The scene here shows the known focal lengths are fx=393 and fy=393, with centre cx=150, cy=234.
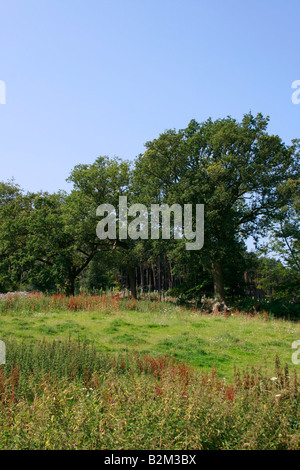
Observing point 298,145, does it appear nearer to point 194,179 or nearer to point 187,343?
point 194,179

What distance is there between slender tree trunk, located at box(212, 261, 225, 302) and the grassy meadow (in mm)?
10257

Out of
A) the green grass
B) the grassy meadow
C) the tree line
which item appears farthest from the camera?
the tree line

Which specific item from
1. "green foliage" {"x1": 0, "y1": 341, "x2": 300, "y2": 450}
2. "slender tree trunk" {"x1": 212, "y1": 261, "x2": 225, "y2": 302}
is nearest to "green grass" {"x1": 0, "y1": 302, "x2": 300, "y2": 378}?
"green foliage" {"x1": 0, "y1": 341, "x2": 300, "y2": 450}

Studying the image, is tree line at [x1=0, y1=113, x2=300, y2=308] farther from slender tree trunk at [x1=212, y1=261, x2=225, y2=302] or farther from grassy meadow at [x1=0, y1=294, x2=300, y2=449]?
grassy meadow at [x1=0, y1=294, x2=300, y2=449]

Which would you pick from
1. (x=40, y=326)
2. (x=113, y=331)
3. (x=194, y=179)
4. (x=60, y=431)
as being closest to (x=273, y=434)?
(x=60, y=431)

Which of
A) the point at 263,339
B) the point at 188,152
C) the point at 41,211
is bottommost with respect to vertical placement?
the point at 263,339

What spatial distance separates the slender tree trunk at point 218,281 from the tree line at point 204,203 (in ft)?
0.20

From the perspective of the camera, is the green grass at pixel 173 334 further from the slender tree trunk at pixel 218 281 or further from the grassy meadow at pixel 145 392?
the slender tree trunk at pixel 218 281

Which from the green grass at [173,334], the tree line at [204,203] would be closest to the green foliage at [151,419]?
the green grass at [173,334]

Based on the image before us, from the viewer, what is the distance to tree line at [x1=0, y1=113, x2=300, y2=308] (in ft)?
73.3

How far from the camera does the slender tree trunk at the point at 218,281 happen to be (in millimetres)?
23469

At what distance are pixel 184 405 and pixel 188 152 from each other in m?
20.3

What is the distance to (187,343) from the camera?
1113cm

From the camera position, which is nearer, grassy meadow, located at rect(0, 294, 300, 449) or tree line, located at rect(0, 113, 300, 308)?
grassy meadow, located at rect(0, 294, 300, 449)
